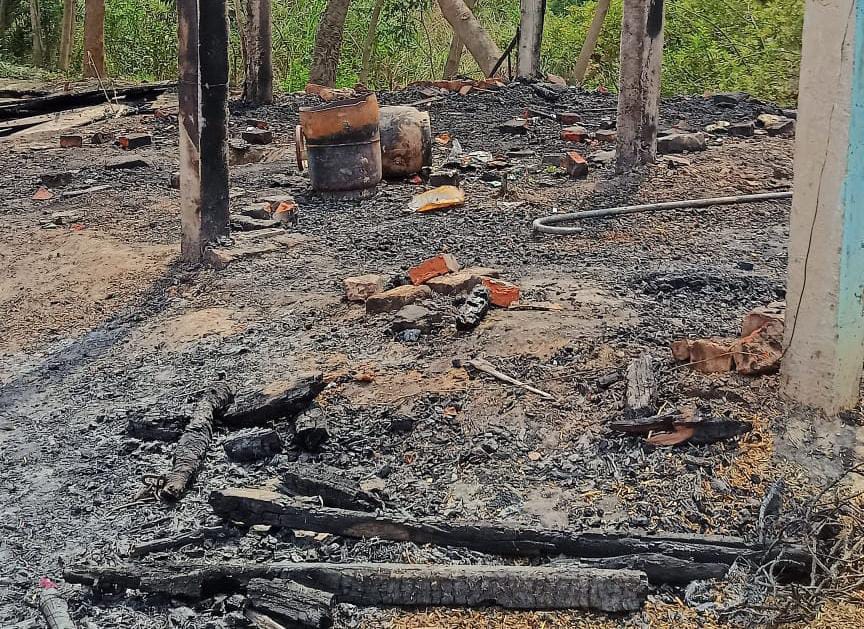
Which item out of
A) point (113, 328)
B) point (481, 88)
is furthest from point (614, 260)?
point (481, 88)

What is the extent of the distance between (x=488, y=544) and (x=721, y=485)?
2.84 feet

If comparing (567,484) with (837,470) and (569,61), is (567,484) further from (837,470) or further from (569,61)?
(569,61)

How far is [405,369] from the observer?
177 inches

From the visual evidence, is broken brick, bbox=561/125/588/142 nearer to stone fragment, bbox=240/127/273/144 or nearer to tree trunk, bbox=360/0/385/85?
stone fragment, bbox=240/127/273/144

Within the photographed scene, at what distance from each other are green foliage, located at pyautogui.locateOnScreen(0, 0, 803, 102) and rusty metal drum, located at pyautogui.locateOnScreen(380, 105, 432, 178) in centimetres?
784

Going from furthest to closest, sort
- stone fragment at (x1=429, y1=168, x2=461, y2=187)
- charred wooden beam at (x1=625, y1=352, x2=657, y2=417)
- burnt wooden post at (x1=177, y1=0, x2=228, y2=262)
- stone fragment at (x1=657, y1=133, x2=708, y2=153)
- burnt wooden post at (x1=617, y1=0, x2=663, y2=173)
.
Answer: stone fragment at (x1=657, y1=133, x2=708, y2=153), stone fragment at (x1=429, y1=168, x2=461, y2=187), burnt wooden post at (x1=617, y1=0, x2=663, y2=173), burnt wooden post at (x1=177, y1=0, x2=228, y2=262), charred wooden beam at (x1=625, y1=352, x2=657, y2=417)

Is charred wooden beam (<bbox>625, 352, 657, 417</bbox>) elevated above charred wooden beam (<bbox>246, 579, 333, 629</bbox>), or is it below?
above

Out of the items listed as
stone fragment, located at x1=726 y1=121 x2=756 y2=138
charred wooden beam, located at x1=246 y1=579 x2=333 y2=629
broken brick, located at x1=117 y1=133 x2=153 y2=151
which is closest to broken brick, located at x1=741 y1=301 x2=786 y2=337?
charred wooden beam, located at x1=246 y1=579 x2=333 y2=629

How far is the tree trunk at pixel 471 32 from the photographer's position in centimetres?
1496

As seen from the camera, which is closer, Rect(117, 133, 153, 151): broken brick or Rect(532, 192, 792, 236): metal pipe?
Rect(532, 192, 792, 236): metal pipe

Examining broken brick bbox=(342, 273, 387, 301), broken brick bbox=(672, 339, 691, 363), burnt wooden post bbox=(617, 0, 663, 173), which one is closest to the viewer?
broken brick bbox=(672, 339, 691, 363)

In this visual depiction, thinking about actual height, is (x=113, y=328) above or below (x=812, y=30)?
below

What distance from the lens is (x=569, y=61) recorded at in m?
19.7

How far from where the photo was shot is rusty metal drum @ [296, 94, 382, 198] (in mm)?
7797
